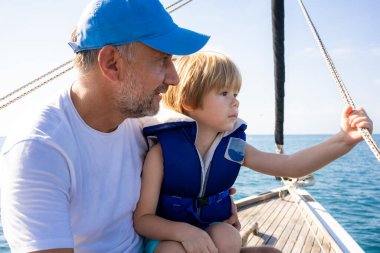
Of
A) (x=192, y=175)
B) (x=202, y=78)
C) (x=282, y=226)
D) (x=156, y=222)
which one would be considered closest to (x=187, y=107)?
(x=202, y=78)

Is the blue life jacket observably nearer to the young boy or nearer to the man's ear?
the young boy

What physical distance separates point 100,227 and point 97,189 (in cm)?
15

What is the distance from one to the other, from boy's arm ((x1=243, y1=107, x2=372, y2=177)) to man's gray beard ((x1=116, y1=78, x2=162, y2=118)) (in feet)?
2.18

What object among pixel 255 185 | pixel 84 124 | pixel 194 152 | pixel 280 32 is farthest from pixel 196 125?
pixel 255 185

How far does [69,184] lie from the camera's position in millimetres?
1340

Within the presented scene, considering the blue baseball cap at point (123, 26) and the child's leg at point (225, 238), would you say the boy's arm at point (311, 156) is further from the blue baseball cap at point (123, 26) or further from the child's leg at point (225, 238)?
the blue baseball cap at point (123, 26)

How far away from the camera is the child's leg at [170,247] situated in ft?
4.92

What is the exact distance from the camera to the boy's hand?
1507 mm

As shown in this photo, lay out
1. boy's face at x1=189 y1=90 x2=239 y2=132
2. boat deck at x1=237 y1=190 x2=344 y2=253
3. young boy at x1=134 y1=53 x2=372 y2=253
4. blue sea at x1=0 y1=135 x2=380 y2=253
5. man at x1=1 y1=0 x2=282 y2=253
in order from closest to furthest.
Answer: man at x1=1 y1=0 x2=282 y2=253 → young boy at x1=134 y1=53 x2=372 y2=253 → boy's face at x1=189 y1=90 x2=239 y2=132 → boat deck at x1=237 y1=190 x2=344 y2=253 → blue sea at x1=0 y1=135 x2=380 y2=253

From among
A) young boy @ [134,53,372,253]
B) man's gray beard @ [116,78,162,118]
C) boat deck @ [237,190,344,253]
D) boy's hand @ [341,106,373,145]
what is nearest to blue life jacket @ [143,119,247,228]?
young boy @ [134,53,372,253]

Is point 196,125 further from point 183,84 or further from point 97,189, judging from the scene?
point 97,189

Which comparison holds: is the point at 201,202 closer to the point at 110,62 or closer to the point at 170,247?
the point at 170,247

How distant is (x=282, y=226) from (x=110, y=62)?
12.7ft

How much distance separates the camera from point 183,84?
1.80 meters
